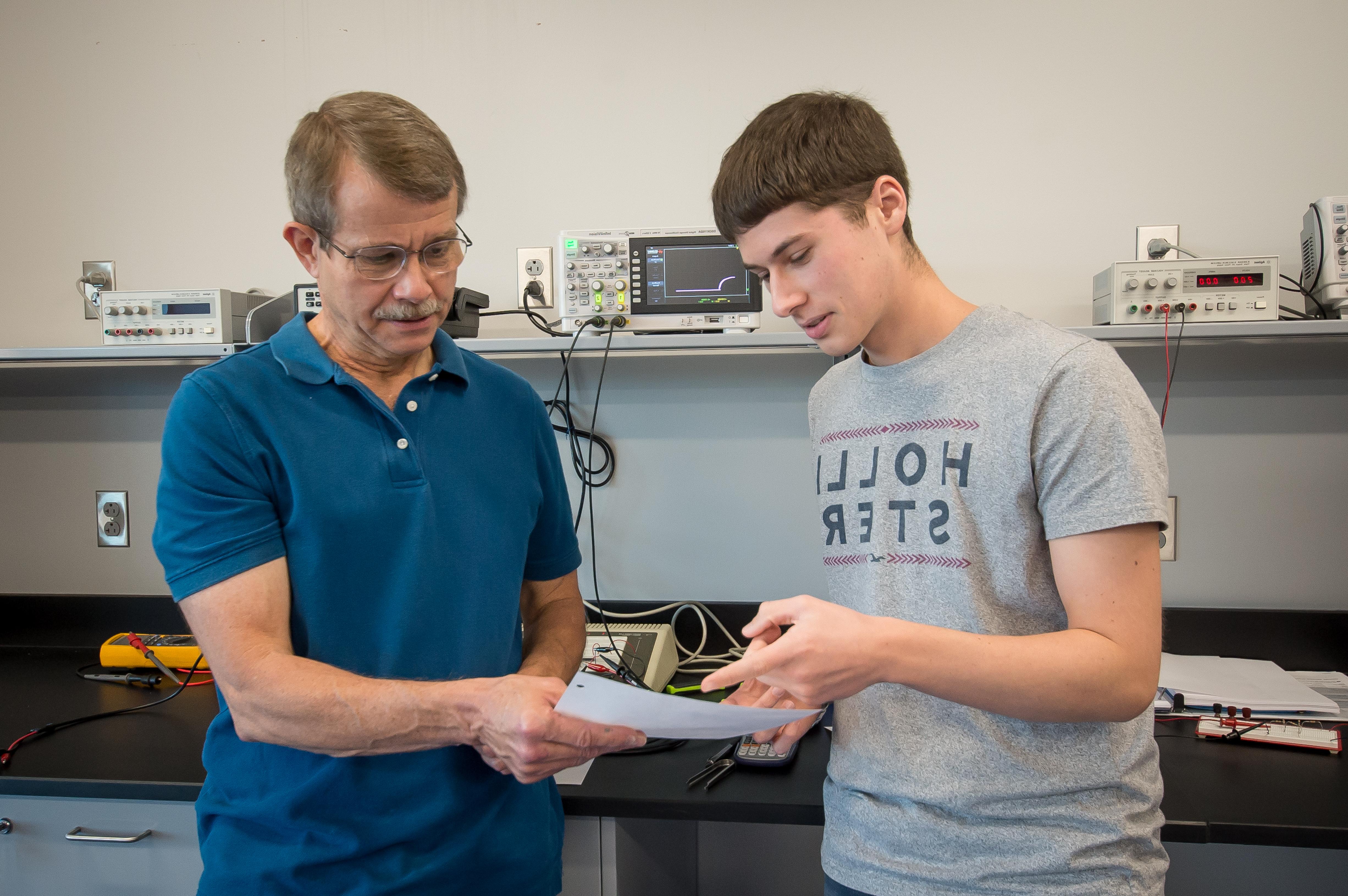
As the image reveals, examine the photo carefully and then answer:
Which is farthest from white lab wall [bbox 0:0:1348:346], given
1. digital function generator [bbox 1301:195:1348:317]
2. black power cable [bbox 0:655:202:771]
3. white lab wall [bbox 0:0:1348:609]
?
black power cable [bbox 0:655:202:771]

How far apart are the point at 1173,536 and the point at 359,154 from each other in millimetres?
1788

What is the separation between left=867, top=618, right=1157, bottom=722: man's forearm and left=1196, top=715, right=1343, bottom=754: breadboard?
33.4 inches

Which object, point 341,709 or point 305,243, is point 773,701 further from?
point 305,243

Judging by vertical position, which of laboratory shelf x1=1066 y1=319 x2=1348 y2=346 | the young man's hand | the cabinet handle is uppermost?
laboratory shelf x1=1066 y1=319 x2=1348 y2=346

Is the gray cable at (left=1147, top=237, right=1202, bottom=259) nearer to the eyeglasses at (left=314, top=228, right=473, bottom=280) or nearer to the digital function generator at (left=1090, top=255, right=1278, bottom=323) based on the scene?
the digital function generator at (left=1090, top=255, right=1278, bottom=323)

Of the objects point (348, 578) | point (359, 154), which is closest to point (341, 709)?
point (348, 578)

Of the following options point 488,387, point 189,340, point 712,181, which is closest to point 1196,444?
point 712,181

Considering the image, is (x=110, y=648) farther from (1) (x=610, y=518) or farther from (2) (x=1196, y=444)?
(2) (x=1196, y=444)

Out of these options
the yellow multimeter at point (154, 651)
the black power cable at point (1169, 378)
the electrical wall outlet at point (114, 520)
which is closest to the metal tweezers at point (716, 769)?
the black power cable at point (1169, 378)

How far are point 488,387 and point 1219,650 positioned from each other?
1688 millimetres

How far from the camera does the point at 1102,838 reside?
31.2 inches

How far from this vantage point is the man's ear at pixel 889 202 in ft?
2.90

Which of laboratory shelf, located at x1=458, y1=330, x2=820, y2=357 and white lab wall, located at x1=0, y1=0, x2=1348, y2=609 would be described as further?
white lab wall, located at x1=0, y1=0, x2=1348, y2=609

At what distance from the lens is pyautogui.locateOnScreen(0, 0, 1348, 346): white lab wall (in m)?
Answer: 1.73
